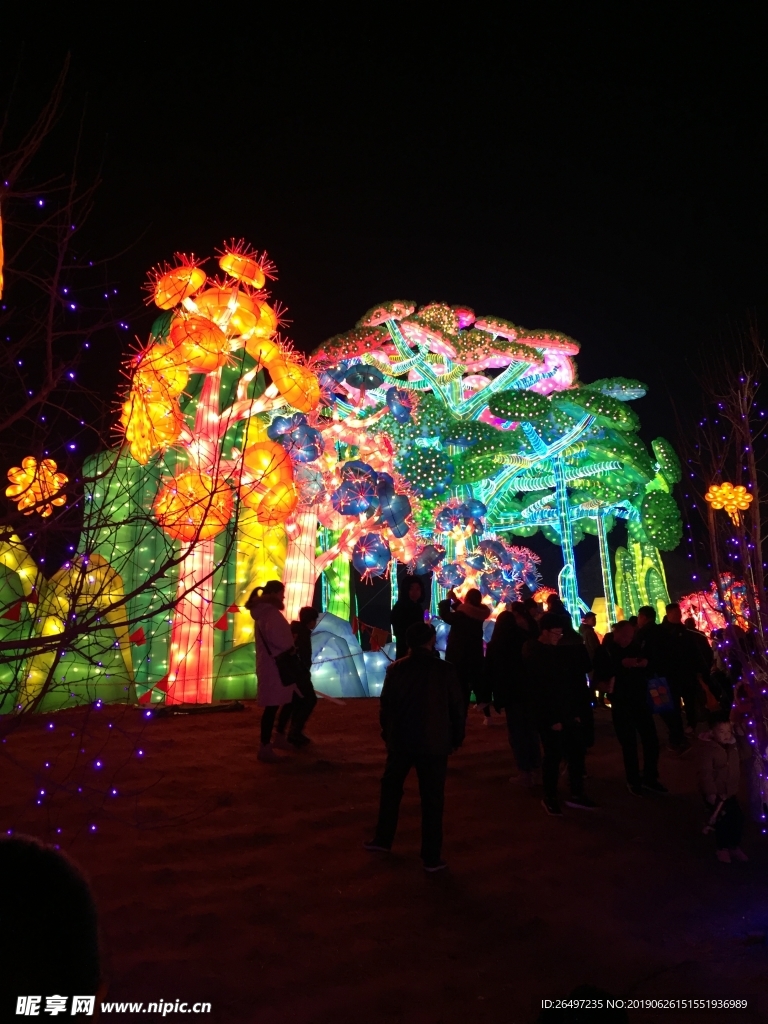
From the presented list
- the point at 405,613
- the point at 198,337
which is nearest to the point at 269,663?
the point at 405,613

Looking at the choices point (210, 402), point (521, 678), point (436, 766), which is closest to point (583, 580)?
point (210, 402)

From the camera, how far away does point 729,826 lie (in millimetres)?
4949

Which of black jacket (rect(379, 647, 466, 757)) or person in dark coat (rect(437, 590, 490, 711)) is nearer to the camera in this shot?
black jacket (rect(379, 647, 466, 757))

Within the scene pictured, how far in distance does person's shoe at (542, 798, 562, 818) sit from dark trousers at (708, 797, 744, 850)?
3.48ft

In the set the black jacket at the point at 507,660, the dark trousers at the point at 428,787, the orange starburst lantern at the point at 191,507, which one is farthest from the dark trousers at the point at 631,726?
the orange starburst lantern at the point at 191,507

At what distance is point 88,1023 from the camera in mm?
1130

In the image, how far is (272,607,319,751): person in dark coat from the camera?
680 cm

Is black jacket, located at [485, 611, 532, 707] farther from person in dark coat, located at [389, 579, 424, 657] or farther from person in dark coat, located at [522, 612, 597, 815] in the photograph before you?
person in dark coat, located at [389, 579, 424, 657]

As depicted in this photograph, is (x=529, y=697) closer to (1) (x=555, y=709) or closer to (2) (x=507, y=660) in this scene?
(1) (x=555, y=709)

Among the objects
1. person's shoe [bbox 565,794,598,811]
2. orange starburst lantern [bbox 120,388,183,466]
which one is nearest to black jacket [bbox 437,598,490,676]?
person's shoe [bbox 565,794,598,811]

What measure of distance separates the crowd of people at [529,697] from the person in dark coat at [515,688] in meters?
0.01

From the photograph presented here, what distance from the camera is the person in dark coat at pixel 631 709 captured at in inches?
239

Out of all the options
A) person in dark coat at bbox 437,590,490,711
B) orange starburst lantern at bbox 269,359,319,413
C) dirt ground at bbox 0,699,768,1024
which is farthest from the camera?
orange starburst lantern at bbox 269,359,319,413

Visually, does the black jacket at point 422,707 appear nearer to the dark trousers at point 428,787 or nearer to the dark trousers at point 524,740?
the dark trousers at point 428,787
